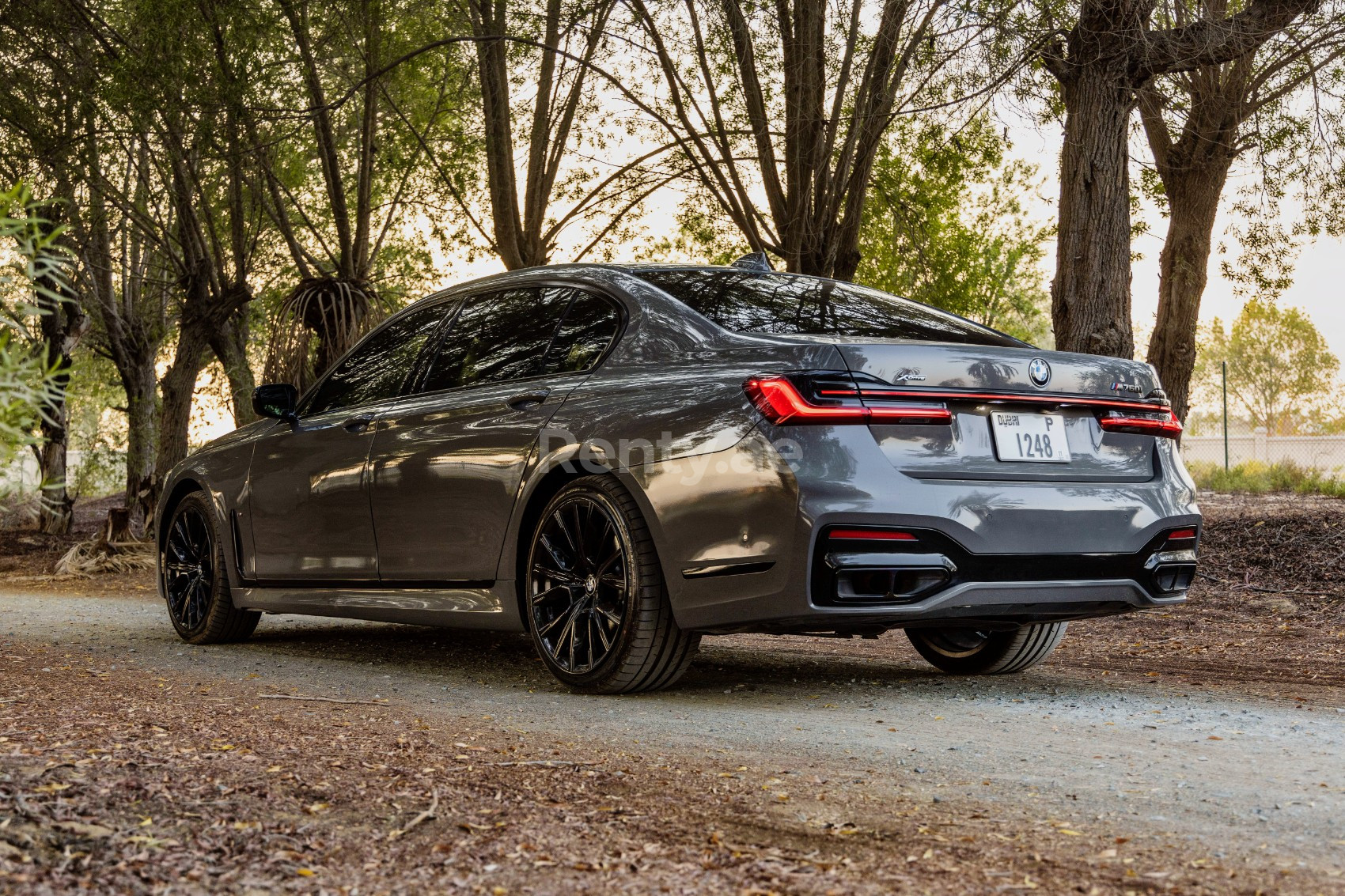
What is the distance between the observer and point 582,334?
552 cm

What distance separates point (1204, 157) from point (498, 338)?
11258 mm

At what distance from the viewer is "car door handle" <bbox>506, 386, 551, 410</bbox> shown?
5395mm

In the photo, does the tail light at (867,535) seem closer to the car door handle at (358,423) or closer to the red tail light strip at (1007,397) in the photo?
the red tail light strip at (1007,397)

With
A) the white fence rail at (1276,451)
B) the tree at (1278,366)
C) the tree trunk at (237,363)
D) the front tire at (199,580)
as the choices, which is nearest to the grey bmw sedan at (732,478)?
the front tire at (199,580)

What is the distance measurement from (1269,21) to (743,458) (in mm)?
7630

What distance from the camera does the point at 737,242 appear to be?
17.2m

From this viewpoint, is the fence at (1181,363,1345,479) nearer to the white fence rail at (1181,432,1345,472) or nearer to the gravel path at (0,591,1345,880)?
the white fence rail at (1181,432,1345,472)

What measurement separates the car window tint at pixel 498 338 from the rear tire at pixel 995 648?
2068mm

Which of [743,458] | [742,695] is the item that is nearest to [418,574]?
[742,695]

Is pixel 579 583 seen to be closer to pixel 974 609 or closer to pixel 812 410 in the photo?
pixel 812 410

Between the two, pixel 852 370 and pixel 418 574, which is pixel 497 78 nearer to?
pixel 418 574

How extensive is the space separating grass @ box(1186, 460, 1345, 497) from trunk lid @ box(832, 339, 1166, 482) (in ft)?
46.5

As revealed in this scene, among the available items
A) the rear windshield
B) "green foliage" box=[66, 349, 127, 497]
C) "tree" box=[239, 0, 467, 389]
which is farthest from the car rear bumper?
"green foliage" box=[66, 349, 127, 497]

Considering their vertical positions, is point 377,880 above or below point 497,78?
below
